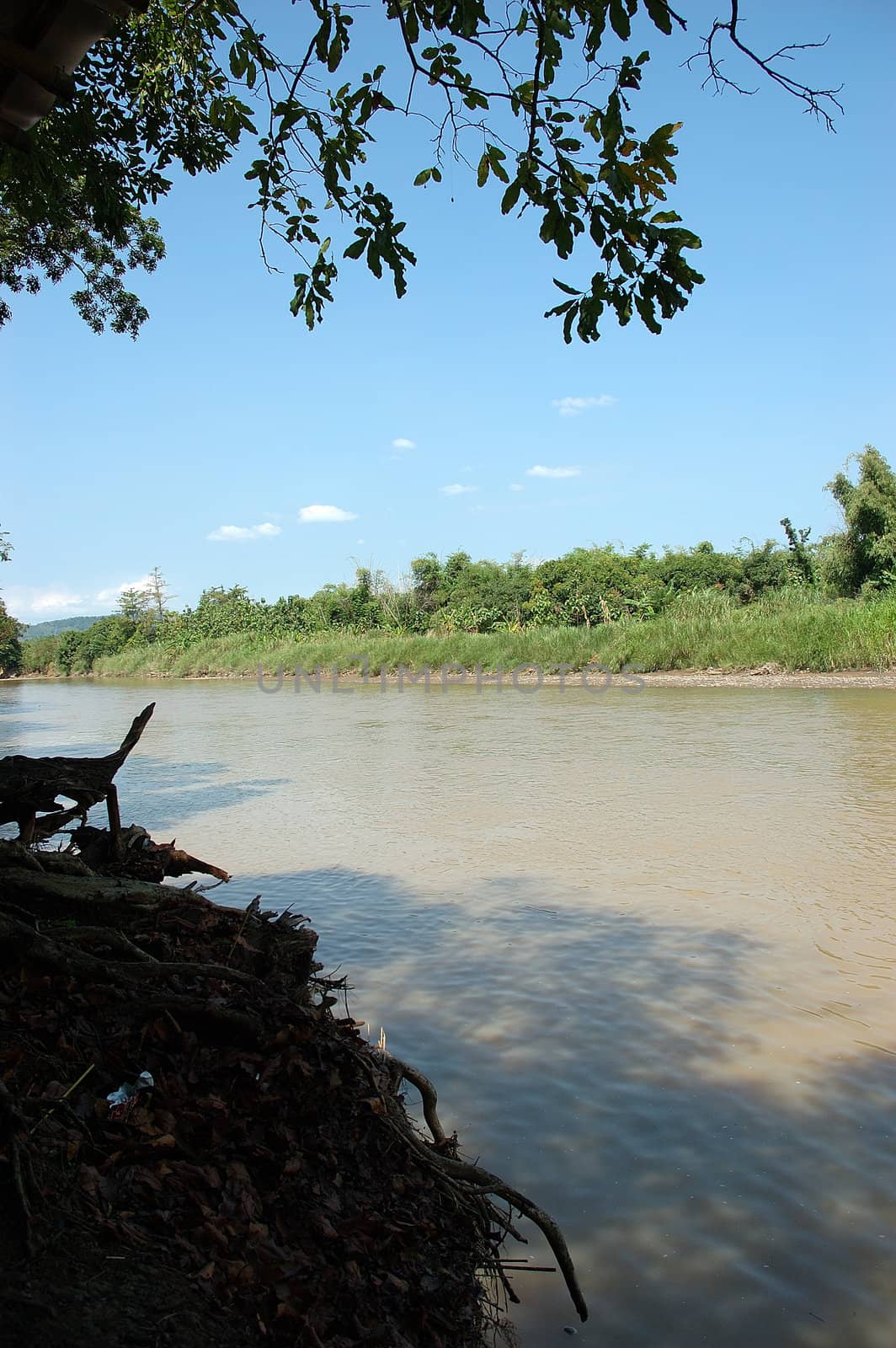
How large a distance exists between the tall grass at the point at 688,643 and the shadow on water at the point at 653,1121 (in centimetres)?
1949

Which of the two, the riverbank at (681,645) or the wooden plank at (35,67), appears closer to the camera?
the wooden plank at (35,67)

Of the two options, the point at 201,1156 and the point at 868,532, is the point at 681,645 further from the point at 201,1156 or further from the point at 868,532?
the point at 201,1156

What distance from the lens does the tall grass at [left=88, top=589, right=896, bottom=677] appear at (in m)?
22.4

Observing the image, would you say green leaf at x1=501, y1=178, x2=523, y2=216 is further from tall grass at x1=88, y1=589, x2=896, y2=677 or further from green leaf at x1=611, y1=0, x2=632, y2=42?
tall grass at x1=88, y1=589, x2=896, y2=677

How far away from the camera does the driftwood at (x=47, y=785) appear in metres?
2.35

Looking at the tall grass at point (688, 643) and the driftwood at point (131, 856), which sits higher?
the tall grass at point (688, 643)

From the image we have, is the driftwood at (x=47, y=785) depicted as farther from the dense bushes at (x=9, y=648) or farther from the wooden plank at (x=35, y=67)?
the dense bushes at (x=9, y=648)

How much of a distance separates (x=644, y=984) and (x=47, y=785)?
2.66m

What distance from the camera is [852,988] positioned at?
3.93 m

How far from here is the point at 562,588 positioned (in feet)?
135

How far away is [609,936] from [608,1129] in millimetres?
1890

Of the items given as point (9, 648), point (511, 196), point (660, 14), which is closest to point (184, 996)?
point (511, 196)

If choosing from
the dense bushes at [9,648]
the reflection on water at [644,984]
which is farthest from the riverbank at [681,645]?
the reflection on water at [644,984]

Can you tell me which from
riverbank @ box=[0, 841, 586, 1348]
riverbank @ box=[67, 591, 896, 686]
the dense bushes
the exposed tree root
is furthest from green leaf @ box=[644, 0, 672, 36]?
the dense bushes
